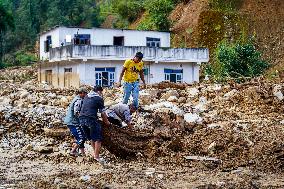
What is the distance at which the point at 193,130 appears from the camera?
46.9ft

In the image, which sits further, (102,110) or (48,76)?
(48,76)

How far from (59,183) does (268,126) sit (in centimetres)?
712

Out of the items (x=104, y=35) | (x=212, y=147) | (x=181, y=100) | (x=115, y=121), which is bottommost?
(x=212, y=147)

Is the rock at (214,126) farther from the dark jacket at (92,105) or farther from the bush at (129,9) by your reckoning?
the bush at (129,9)

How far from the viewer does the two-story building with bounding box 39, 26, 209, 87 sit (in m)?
35.1

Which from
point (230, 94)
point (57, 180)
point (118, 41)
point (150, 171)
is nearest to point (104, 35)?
point (118, 41)

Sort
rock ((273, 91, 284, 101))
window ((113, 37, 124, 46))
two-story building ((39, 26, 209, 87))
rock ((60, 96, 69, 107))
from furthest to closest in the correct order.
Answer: window ((113, 37, 124, 46))
two-story building ((39, 26, 209, 87))
rock ((60, 96, 69, 107))
rock ((273, 91, 284, 101))

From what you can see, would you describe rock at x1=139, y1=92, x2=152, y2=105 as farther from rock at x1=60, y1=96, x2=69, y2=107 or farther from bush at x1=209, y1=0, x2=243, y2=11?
bush at x1=209, y1=0, x2=243, y2=11

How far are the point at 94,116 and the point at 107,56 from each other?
24.0 m

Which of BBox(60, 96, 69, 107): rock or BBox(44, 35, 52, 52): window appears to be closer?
BBox(60, 96, 69, 107): rock

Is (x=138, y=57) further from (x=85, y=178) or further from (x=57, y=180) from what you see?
(x=57, y=180)

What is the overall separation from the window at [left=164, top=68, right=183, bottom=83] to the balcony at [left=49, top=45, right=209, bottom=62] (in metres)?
1.07

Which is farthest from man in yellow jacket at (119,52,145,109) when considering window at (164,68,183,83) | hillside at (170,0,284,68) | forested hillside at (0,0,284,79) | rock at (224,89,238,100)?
hillside at (170,0,284,68)

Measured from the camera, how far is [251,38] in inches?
1804
